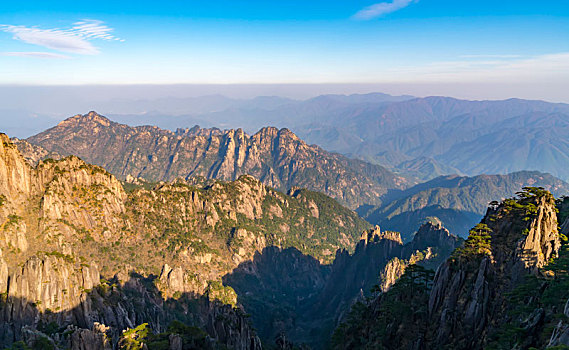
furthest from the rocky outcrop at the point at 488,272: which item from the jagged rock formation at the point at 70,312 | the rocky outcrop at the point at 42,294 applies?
the rocky outcrop at the point at 42,294

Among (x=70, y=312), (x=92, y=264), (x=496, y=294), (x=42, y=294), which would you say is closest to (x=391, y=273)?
(x=496, y=294)

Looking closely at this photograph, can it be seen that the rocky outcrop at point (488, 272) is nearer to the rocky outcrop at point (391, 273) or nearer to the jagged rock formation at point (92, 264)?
the jagged rock formation at point (92, 264)

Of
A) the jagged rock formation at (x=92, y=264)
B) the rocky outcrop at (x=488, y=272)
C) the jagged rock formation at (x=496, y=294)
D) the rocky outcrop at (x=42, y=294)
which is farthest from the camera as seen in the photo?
the jagged rock formation at (x=92, y=264)

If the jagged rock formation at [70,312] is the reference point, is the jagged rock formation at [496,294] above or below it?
above

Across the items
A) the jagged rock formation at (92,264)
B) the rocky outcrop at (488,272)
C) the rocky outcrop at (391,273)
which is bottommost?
the rocky outcrop at (391,273)

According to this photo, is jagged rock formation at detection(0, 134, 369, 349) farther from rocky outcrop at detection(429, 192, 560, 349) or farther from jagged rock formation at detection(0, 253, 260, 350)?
rocky outcrop at detection(429, 192, 560, 349)

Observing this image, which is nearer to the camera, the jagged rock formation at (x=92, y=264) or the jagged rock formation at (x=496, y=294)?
the jagged rock formation at (x=496, y=294)

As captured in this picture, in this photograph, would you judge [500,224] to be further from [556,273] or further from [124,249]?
[124,249]

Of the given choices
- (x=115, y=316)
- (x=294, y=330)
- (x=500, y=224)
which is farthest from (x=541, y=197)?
(x=294, y=330)

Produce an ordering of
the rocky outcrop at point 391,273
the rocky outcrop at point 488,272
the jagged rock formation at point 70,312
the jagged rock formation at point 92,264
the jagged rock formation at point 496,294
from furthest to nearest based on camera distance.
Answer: the rocky outcrop at point 391,273, the jagged rock formation at point 92,264, the jagged rock formation at point 70,312, the rocky outcrop at point 488,272, the jagged rock formation at point 496,294
